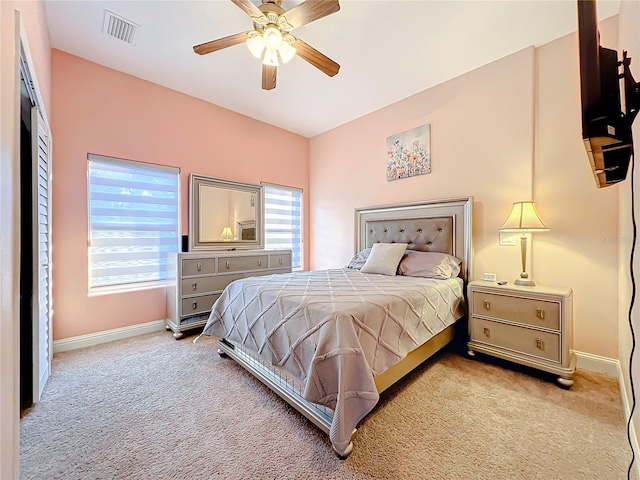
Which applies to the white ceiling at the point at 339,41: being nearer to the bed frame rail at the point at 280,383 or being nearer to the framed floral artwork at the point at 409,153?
the framed floral artwork at the point at 409,153

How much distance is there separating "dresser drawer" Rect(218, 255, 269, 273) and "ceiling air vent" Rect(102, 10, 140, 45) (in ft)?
7.53

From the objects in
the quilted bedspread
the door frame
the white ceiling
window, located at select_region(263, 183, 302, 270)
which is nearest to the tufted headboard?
the quilted bedspread

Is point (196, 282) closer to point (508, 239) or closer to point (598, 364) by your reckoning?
point (508, 239)

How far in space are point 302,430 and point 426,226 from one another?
2.43m

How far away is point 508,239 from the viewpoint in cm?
257

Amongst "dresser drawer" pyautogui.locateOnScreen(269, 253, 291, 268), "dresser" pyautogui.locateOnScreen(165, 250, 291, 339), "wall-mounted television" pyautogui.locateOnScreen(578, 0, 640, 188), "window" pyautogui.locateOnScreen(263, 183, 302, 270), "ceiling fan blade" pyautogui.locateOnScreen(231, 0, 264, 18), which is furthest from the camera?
"window" pyautogui.locateOnScreen(263, 183, 302, 270)

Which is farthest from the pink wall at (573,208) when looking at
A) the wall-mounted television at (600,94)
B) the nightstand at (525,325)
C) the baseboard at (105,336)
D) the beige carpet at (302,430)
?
the baseboard at (105,336)

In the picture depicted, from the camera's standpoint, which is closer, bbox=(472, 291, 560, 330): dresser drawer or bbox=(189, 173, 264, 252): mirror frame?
bbox=(472, 291, 560, 330): dresser drawer

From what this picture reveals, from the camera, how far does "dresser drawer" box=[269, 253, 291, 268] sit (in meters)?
3.72

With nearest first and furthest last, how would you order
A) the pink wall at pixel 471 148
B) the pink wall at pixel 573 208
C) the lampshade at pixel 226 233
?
the pink wall at pixel 573 208 → the pink wall at pixel 471 148 → the lampshade at pixel 226 233

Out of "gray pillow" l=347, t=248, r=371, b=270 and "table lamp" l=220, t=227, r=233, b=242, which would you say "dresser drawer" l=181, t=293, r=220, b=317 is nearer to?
"table lamp" l=220, t=227, r=233, b=242

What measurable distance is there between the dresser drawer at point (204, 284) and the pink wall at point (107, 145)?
52 centimetres

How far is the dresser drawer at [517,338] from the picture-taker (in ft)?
6.50

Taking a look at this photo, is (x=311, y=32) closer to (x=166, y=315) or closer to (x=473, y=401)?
(x=473, y=401)
